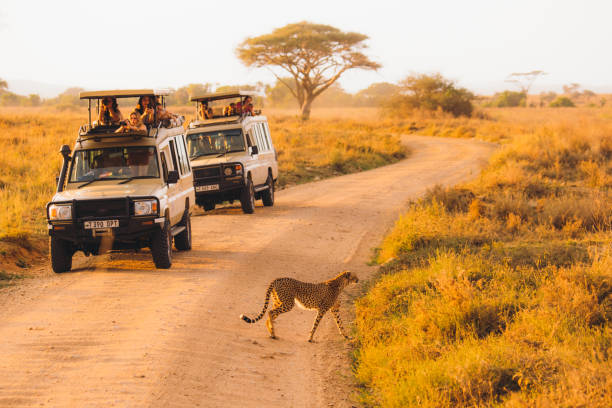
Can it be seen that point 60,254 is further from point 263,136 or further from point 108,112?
point 263,136

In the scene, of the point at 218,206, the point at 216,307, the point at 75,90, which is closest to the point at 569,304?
the point at 216,307

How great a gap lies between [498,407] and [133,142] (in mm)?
7089

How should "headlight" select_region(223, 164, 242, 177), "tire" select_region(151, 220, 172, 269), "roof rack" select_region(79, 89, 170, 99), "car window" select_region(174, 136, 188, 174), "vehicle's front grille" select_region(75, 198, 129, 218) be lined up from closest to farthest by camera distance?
"vehicle's front grille" select_region(75, 198, 129, 218) → "tire" select_region(151, 220, 172, 269) → "roof rack" select_region(79, 89, 170, 99) → "car window" select_region(174, 136, 188, 174) → "headlight" select_region(223, 164, 242, 177)

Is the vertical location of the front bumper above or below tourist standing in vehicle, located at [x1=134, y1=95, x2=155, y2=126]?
below

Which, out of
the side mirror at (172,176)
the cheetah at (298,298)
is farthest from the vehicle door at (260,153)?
the cheetah at (298,298)

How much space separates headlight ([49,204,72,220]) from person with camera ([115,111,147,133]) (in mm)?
1594

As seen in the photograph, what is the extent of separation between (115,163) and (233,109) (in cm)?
702

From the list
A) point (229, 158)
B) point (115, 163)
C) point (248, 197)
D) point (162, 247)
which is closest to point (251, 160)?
point (229, 158)

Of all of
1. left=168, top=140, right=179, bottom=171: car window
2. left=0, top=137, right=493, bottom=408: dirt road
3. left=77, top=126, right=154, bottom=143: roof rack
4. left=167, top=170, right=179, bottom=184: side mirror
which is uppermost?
left=77, top=126, right=154, bottom=143: roof rack

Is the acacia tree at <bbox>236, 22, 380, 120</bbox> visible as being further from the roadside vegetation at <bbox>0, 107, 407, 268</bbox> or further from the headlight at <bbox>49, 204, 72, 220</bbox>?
the headlight at <bbox>49, 204, 72, 220</bbox>

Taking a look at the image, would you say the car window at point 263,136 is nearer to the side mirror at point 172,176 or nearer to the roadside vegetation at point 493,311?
the roadside vegetation at point 493,311

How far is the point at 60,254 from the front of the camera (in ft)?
32.0

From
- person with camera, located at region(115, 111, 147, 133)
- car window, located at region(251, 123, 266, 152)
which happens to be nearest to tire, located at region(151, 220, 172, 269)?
person with camera, located at region(115, 111, 147, 133)

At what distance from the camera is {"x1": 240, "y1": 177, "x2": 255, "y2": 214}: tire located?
15.0m
